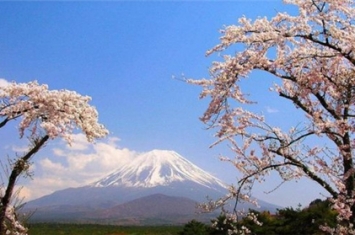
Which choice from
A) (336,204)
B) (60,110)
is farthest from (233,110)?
(60,110)

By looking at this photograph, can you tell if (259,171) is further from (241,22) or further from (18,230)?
(18,230)

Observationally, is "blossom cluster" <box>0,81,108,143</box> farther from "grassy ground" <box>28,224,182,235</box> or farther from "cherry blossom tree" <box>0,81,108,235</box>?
"grassy ground" <box>28,224,182,235</box>

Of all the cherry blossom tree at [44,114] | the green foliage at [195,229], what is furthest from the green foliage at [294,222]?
the cherry blossom tree at [44,114]

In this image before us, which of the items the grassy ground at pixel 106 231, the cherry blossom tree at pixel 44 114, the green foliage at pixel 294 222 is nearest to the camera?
the cherry blossom tree at pixel 44 114

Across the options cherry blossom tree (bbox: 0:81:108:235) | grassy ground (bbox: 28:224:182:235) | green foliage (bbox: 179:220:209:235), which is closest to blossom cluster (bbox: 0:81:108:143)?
cherry blossom tree (bbox: 0:81:108:235)

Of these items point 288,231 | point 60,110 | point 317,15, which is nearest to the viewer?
point 317,15

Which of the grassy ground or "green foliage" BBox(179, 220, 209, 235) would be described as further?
the grassy ground

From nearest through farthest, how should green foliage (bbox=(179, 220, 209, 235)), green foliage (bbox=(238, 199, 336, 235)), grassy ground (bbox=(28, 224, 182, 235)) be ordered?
1. green foliage (bbox=(238, 199, 336, 235))
2. green foliage (bbox=(179, 220, 209, 235))
3. grassy ground (bbox=(28, 224, 182, 235))

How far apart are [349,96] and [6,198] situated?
8.05 m

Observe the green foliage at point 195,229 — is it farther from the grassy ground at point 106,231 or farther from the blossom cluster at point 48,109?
the grassy ground at point 106,231

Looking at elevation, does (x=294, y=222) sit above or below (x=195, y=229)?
above

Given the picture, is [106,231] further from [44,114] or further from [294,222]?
[44,114]

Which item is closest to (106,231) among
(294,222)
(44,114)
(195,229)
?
(195,229)

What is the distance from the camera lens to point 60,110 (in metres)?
12.9
